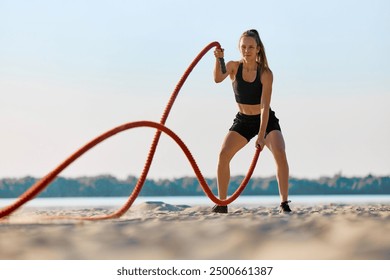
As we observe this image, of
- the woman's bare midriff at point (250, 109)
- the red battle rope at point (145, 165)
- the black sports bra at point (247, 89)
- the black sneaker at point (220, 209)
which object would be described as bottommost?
the black sneaker at point (220, 209)

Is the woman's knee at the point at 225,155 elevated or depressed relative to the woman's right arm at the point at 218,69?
depressed

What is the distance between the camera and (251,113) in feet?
20.2

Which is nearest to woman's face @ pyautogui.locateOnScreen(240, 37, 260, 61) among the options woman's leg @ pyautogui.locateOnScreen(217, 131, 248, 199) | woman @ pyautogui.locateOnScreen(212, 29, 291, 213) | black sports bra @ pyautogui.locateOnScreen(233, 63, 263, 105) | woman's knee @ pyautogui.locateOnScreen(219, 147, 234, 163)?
woman @ pyautogui.locateOnScreen(212, 29, 291, 213)

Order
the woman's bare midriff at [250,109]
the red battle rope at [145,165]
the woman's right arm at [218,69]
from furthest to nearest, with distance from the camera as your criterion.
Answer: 1. the woman's bare midriff at [250,109]
2. the woman's right arm at [218,69]
3. the red battle rope at [145,165]

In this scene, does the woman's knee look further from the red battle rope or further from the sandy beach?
the sandy beach

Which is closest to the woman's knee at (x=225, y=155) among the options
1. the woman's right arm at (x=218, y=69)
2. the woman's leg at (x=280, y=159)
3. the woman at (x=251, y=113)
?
the woman at (x=251, y=113)

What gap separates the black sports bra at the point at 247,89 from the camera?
19.9 ft

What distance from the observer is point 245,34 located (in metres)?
5.95

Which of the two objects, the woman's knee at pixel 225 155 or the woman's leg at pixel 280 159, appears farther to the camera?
the woman's knee at pixel 225 155

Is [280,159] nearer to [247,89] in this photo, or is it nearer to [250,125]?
[250,125]

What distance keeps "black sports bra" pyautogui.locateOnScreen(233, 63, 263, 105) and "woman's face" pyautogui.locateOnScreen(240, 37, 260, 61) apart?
0.15 m

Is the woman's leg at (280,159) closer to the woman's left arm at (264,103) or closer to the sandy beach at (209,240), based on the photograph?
the woman's left arm at (264,103)

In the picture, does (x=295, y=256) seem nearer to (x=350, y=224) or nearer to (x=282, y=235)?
(x=282, y=235)

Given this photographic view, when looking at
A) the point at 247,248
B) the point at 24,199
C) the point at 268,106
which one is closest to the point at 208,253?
the point at 247,248
